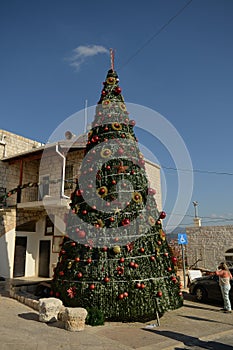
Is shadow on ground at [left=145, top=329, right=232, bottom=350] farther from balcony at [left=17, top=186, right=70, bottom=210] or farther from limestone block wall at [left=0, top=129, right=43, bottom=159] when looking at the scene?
limestone block wall at [left=0, top=129, right=43, bottom=159]

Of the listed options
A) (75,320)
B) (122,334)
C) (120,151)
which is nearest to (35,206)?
(120,151)

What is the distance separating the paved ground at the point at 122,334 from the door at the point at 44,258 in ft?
19.6

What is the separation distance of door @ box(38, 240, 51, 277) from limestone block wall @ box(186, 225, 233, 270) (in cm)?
872

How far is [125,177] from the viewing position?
734 cm

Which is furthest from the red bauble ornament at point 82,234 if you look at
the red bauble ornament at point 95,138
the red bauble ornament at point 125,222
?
the red bauble ornament at point 95,138

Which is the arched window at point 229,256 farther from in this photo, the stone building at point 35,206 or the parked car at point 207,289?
the stone building at point 35,206

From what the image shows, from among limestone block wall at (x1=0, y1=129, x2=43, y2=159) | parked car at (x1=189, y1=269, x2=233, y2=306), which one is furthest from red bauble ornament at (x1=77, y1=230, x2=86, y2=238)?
limestone block wall at (x1=0, y1=129, x2=43, y2=159)

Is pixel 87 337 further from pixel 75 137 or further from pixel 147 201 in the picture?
pixel 75 137

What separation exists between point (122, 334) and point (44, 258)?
870 centimetres

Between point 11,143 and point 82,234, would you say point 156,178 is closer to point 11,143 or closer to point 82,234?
point 11,143

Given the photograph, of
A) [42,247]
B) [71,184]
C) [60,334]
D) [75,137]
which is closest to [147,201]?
[60,334]

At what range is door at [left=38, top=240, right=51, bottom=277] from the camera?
13244 mm

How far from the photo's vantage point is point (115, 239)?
22.1 ft

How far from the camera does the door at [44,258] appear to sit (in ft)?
43.5
